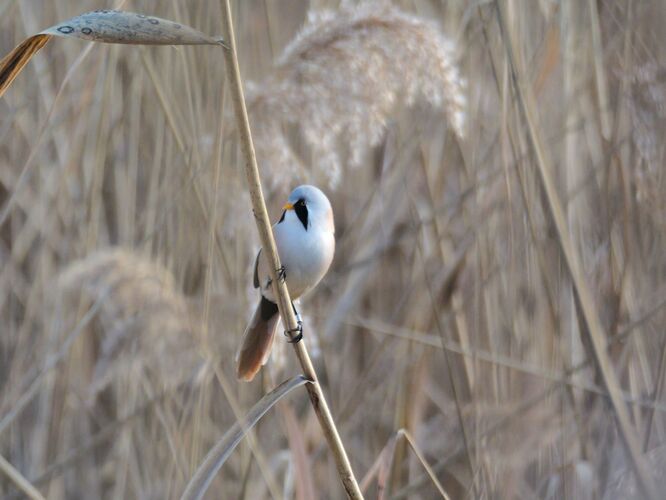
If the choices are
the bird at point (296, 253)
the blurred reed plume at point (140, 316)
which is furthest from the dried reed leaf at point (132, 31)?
the blurred reed plume at point (140, 316)

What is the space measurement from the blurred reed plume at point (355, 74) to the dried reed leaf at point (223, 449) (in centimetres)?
38

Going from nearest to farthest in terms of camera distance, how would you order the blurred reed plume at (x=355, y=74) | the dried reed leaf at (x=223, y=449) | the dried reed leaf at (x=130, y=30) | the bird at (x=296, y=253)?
the dried reed leaf at (x=130, y=30) → the dried reed leaf at (x=223, y=449) → the blurred reed plume at (x=355, y=74) → the bird at (x=296, y=253)

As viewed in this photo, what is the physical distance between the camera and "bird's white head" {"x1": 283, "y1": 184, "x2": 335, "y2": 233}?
1.24 m

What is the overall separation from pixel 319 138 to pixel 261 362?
340 millimetres

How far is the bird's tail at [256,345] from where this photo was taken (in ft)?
4.01

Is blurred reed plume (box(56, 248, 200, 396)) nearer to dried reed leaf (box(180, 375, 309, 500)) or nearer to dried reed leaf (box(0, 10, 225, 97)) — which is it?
dried reed leaf (box(180, 375, 309, 500))

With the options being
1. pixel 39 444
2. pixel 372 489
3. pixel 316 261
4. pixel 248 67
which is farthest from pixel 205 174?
pixel 372 489

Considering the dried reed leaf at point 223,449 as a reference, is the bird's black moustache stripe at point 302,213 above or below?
above

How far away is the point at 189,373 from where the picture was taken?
5.90 ft

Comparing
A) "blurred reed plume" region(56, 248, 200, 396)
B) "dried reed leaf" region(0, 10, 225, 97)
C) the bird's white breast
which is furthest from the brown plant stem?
"blurred reed plume" region(56, 248, 200, 396)

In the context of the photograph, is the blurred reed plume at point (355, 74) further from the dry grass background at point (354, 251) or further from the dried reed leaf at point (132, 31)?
the dried reed leaf at point (132, 31)

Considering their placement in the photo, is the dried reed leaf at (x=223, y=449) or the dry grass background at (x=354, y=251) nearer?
the dried reed leaf at (x=223, y=449)

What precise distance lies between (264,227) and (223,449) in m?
0.26

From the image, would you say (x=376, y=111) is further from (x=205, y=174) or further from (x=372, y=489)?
(x=372, y=489)
